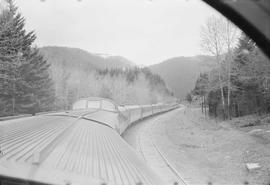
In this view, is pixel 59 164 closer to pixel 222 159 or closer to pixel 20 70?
pixel 20 70

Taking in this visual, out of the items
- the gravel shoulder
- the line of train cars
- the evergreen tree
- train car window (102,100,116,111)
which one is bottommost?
the gravel shoulder

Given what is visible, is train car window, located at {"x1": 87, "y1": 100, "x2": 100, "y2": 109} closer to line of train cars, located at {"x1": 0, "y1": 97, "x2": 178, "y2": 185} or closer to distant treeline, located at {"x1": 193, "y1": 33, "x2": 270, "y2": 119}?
line of train cars, located at {"x1": 0, "y1": 97, "x2": 178, "y2": 185}

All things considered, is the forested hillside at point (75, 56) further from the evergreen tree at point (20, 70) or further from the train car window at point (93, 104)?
the train car window at point (93, 104)

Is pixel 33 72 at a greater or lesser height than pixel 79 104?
greater

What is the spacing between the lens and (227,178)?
8492 millimetres

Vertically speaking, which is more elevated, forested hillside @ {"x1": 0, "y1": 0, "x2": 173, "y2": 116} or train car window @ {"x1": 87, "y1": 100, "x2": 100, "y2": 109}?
forested hillside @ {"x1": 0, "y1": 0, "x2": 173, "y2": 116}

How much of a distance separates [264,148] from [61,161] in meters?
10.0

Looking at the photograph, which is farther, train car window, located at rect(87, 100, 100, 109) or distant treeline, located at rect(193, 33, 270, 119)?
distant treeline, located at rect(193, 33, 270, 119)

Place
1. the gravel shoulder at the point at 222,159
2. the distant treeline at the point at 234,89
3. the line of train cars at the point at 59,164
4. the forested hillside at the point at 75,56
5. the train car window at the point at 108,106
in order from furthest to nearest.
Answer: the distant treeline at the point at 234,89 → the train car window at the point at 108,106 → the gravel shoulder at the point at 222,159 → the forested hillside at the point at 75,56 → the line of train cars at the point at 59,164

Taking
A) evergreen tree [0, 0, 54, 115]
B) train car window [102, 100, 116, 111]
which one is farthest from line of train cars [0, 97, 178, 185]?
train car window [102, 100, 116, 111]

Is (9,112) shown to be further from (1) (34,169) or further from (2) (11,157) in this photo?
(1) (34,169)

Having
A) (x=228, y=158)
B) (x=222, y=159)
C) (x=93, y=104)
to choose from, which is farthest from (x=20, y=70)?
(x=228, y=158)

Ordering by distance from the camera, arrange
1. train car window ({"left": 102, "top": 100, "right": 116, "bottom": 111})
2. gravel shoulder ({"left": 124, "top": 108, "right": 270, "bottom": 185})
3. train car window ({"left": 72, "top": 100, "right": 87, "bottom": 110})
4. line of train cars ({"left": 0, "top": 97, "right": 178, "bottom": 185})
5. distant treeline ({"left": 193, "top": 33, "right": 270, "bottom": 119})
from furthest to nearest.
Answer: distant treeline ({"left": 193, "top": 33, "right": 270, "bottom": 119}), train car window ({"left": 72, "top": 100, "right": 87, "bottom": 110}), train car window ({"left": 102, "top": 100, "right": 116, "bottom": 111}), gravel shoulder ({"left": 124, "top": 108, "right": 270, "bottom": 185}), line of train cars ({"left": 0, "top": 97, "right": 178, "bottom": 185})

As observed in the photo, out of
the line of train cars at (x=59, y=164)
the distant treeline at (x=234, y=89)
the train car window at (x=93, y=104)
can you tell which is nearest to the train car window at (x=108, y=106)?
the train car window at (x=93, y=104)
